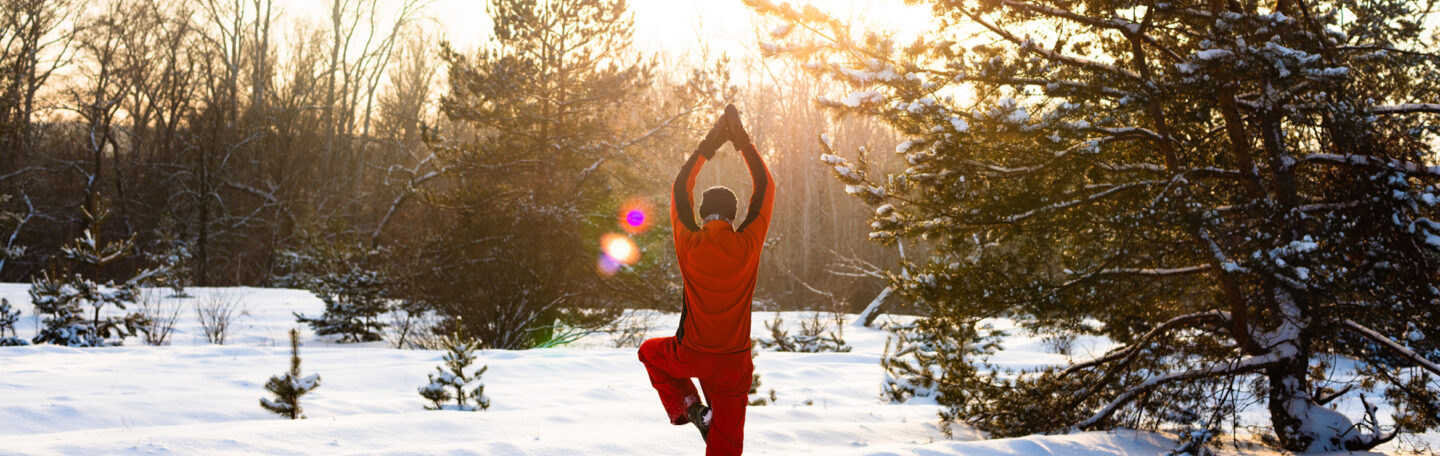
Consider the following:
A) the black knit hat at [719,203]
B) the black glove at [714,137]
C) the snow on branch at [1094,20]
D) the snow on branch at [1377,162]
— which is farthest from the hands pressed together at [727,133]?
the snow on branch at [1377,162]

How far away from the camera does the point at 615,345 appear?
1620cm

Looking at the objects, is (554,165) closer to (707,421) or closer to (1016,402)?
(1016,402)

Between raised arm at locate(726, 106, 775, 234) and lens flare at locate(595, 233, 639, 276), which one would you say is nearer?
raised arm at locate(726, 106, 775, 234)

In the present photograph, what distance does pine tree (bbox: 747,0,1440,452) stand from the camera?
5.66 m

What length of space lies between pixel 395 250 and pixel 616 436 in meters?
11.8

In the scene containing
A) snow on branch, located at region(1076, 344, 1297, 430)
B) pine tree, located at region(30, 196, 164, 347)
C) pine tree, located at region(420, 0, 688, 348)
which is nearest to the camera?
snow on branch, located at region(1076, 344, 1297, 430)

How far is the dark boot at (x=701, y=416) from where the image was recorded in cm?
404

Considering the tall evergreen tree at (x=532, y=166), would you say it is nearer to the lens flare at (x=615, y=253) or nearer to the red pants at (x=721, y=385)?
the lens flare at (x=615, y=253)

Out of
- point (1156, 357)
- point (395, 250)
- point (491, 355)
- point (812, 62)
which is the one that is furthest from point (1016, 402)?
point (395, 250)

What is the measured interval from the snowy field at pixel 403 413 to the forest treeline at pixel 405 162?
8.44 ft

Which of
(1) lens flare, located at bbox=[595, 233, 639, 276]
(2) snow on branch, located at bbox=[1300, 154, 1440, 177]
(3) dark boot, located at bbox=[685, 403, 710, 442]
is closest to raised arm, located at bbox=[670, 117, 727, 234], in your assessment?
(3) dark boot, located at bbox=[685, 403, 710, 442]

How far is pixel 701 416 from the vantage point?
4.05 metres

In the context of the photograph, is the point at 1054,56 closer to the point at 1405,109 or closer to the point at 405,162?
Result: the point at 1405,109

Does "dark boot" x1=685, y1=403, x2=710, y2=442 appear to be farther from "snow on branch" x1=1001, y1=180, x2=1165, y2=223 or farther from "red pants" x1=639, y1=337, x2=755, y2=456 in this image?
"snow on branch" x1=1001, y1=180, x2=1165, y2=223
